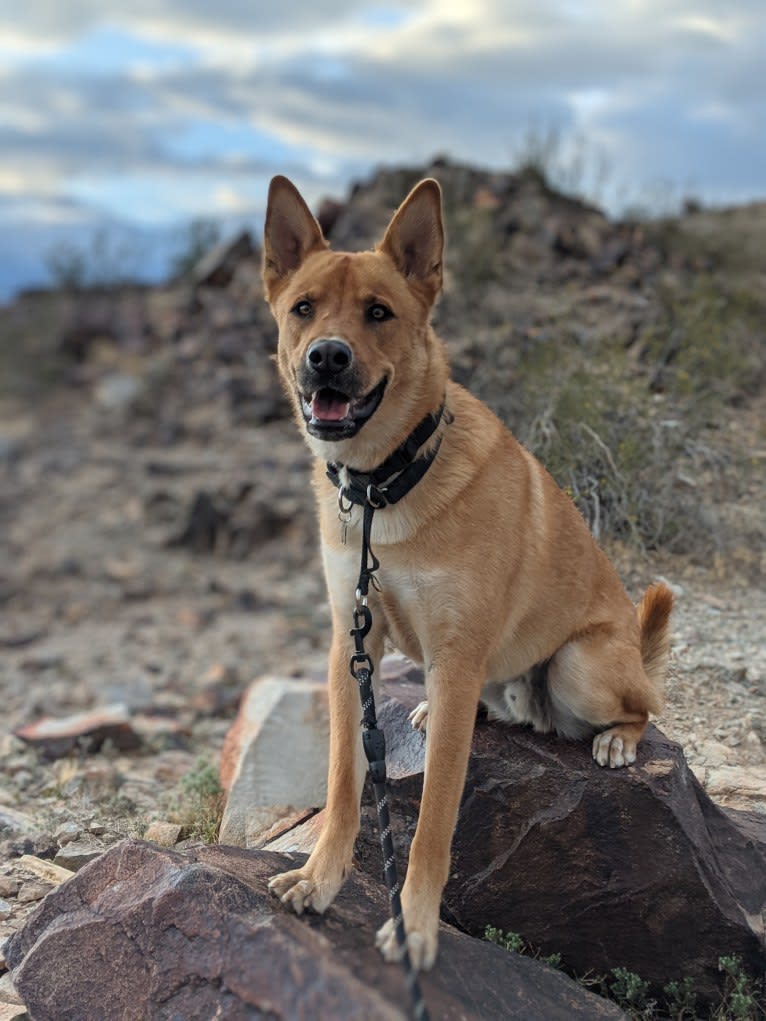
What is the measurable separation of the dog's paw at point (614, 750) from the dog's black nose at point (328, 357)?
182 centimetres

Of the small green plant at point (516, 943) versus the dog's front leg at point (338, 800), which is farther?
the small green plant at point (516, 943)

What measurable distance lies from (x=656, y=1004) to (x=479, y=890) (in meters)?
0.80

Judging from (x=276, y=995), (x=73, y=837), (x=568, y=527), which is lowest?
(x=73, y=837)

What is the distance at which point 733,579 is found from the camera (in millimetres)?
6145

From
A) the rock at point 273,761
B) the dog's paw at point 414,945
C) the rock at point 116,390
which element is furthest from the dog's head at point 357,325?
the rock at point 116,390

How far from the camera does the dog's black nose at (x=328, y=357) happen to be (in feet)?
10.6

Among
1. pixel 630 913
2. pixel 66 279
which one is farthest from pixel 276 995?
pixel 66 279

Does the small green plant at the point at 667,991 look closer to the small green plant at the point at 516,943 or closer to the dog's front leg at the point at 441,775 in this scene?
the small green plant at the point at 516,943

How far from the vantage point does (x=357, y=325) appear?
11.2 feet

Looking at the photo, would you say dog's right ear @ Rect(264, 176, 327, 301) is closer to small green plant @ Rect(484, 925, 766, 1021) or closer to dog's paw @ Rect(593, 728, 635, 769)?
dog's paw @ Rect(593, 728, 635, 769)

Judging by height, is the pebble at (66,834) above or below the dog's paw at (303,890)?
below

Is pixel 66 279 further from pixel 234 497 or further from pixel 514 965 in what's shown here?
pixel 514 965

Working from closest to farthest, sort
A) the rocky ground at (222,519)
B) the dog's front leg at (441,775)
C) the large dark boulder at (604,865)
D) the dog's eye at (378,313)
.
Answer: the dog's front leg at (441,775)
the dog's eye at (378,313)
the large dark boulder at (604,865)
the rocky ground at (222,519)

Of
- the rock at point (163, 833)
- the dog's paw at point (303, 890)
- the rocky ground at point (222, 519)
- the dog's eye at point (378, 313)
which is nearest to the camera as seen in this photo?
the dog's paw at point (303, 890)
